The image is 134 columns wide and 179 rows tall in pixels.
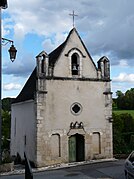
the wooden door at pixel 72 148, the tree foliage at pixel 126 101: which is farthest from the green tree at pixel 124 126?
the tree foliage at pixel 126 101

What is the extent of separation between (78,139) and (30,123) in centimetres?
372

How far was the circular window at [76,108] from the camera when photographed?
73.6 feet

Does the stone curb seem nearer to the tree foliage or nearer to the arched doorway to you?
the arched doorway

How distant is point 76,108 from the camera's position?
74.1ft

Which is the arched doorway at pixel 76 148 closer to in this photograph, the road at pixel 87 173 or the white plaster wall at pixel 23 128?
the road at pixel 87 173

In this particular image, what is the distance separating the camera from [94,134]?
23016mm

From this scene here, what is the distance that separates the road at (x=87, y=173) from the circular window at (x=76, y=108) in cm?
387

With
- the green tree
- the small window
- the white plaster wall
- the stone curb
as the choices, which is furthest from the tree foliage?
the stone curb

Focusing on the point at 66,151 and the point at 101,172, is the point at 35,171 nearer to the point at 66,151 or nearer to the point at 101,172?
the point at 66,151

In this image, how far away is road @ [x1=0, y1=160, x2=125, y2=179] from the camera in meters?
17.3

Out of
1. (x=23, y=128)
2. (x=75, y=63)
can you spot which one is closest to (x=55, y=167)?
(x=23, y=128)

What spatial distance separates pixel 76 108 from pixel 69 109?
1.98 ft

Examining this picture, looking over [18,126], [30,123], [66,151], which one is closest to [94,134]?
[66,151]

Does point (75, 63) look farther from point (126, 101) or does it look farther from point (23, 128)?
point (126, 101)
